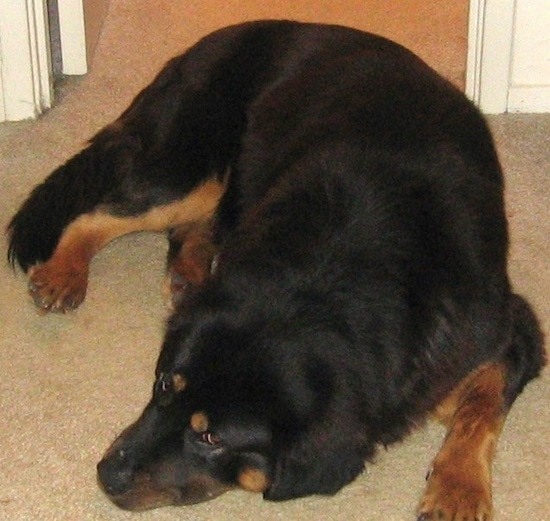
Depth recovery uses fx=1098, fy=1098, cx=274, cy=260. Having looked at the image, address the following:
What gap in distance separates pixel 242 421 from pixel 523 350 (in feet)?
2.33

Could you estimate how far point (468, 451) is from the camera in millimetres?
1958

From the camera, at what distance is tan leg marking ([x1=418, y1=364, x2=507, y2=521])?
189 centimetres

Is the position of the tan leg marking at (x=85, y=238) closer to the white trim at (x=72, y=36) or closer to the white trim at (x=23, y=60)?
the white trim at (x=23, y=60)

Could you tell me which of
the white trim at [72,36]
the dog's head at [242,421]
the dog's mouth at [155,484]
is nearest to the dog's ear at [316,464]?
the dog's head at [242,421]

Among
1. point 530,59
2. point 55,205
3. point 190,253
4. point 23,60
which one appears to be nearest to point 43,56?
point 23,60

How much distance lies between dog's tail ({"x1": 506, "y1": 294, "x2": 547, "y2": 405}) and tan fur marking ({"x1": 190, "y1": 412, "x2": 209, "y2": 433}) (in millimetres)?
660

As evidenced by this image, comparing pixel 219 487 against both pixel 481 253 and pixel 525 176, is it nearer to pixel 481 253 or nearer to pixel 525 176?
pixel 481 253

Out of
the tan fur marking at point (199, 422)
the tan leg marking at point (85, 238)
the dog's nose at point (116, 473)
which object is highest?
the tan fur marking at point (199, 422)

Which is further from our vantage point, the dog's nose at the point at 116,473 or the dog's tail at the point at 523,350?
the dog's tail at the point at 523,350

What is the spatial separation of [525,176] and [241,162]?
91 cm

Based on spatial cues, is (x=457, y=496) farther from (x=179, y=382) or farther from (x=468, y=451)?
(x=179, y=382)

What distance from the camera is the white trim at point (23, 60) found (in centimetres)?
311

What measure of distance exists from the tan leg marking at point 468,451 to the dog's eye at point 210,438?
0.43 meters

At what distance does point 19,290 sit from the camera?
2525 mm
